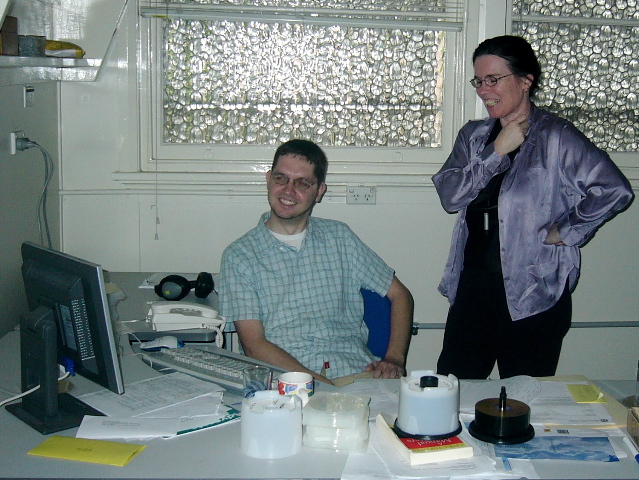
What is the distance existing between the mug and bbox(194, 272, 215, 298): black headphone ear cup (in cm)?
110

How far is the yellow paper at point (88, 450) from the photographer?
1.46 m

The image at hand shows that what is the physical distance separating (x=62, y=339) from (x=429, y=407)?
853 mm

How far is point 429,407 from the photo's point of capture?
149 centimetres

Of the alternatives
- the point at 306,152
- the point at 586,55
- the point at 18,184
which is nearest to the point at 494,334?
the point at 306,152

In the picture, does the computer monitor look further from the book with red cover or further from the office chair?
the office chair

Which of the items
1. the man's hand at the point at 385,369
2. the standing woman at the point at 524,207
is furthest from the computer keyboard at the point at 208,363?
the standing woman at the point at 524,207

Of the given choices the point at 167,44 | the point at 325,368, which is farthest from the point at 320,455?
the point at 167,44

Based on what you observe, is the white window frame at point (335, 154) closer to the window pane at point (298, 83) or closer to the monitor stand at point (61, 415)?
the window pane at point (298, 83)

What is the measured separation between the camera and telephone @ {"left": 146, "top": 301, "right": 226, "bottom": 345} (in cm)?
A: 239

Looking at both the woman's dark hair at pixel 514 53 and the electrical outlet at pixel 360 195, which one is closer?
the woman's dark hair at pixel 514 53

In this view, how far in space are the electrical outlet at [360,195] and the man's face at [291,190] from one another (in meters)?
0.73

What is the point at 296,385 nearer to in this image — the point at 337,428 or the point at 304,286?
the point at 337,428

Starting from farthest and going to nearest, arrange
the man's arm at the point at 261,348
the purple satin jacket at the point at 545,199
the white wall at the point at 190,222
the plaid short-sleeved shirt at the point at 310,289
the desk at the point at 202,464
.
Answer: the white wall at the point at 190,222 → the purple satin jacket at the point at 545,199 → the plaid short-sleeved shirt at the point at 310,289 → the man's arm at the point at 261,348 → the desk at the point at 202,464

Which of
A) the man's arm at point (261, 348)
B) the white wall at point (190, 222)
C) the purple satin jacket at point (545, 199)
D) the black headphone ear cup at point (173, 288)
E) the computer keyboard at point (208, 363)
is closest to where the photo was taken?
the computer keyboard at point (208, 363)
